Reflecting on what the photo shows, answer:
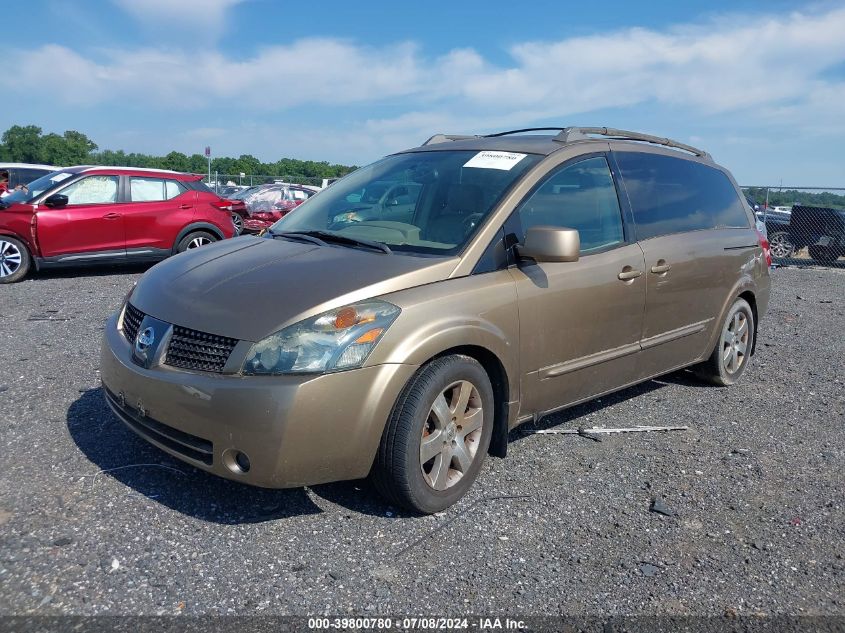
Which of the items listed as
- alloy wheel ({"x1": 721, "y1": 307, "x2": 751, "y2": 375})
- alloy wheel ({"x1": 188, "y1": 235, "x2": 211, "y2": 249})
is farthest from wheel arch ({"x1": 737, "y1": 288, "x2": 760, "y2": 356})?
alloy wheel ({"x1": 188, "y1": 235, "x2": 211, "y2": 249})

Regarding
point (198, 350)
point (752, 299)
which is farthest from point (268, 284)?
point (752, 299)

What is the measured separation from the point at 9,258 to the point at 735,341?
921 cm

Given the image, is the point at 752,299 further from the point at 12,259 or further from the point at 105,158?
the point at 105,158

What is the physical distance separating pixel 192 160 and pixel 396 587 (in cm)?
7186

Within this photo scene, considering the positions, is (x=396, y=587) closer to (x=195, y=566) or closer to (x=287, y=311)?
(x=195, y=566)

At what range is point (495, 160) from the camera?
4195 mm

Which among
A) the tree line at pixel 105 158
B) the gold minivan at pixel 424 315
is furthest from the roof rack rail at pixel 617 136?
the tree line at pixel 105 158

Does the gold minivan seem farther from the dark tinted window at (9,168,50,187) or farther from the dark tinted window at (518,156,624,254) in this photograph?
the dark tinted window at (9,168,50,187)

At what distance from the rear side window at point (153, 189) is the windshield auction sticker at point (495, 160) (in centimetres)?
800

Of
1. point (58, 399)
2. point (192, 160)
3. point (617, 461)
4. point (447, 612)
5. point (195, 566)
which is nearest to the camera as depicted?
point (447, 612)

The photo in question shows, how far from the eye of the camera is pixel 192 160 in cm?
6931

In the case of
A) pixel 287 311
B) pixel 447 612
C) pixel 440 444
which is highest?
pixel 287 311

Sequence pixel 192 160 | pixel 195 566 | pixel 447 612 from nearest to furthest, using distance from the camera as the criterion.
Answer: pixel 447 612 → pixel 195 566 → pixel 192 160

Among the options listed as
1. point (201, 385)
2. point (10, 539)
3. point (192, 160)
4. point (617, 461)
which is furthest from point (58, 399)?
point (192, 160)
